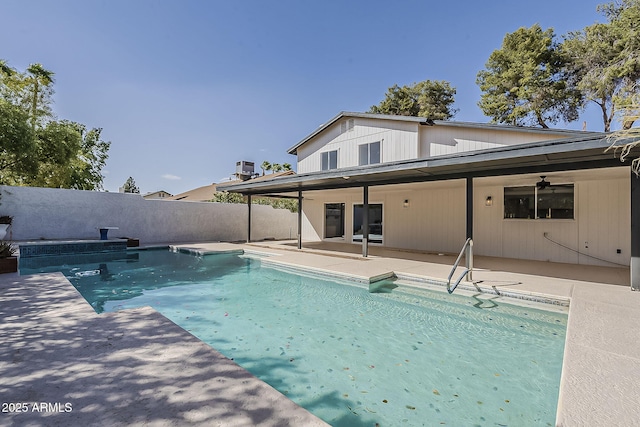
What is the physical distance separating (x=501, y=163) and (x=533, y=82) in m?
16.2

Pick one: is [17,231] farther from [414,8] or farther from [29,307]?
[414,8]

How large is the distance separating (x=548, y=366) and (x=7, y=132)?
13736 millimetres

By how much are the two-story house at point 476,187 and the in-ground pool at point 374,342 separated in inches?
95.8

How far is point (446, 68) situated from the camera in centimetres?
2062

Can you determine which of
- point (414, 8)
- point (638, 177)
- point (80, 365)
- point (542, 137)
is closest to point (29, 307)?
point (80, 365)

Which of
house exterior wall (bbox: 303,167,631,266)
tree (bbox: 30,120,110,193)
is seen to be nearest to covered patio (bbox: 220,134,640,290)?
house exterior wall (bbox: 303,167,631,266)

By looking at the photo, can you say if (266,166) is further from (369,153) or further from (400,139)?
(400,139)

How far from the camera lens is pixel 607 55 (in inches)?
604

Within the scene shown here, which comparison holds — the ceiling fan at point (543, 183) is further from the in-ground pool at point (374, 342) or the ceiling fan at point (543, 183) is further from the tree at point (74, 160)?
the tree at point (74, 160)

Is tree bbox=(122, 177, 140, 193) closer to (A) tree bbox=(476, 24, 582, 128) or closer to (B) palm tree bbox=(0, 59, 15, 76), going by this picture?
(B) palm tree bbox=(0, 59, 15, 76)

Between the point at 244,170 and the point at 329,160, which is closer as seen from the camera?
the point at 329,160

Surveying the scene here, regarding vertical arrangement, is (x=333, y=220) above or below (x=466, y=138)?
below

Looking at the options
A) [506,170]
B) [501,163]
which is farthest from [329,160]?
[501,163]

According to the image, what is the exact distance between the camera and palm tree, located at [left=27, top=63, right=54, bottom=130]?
12.6 metres
